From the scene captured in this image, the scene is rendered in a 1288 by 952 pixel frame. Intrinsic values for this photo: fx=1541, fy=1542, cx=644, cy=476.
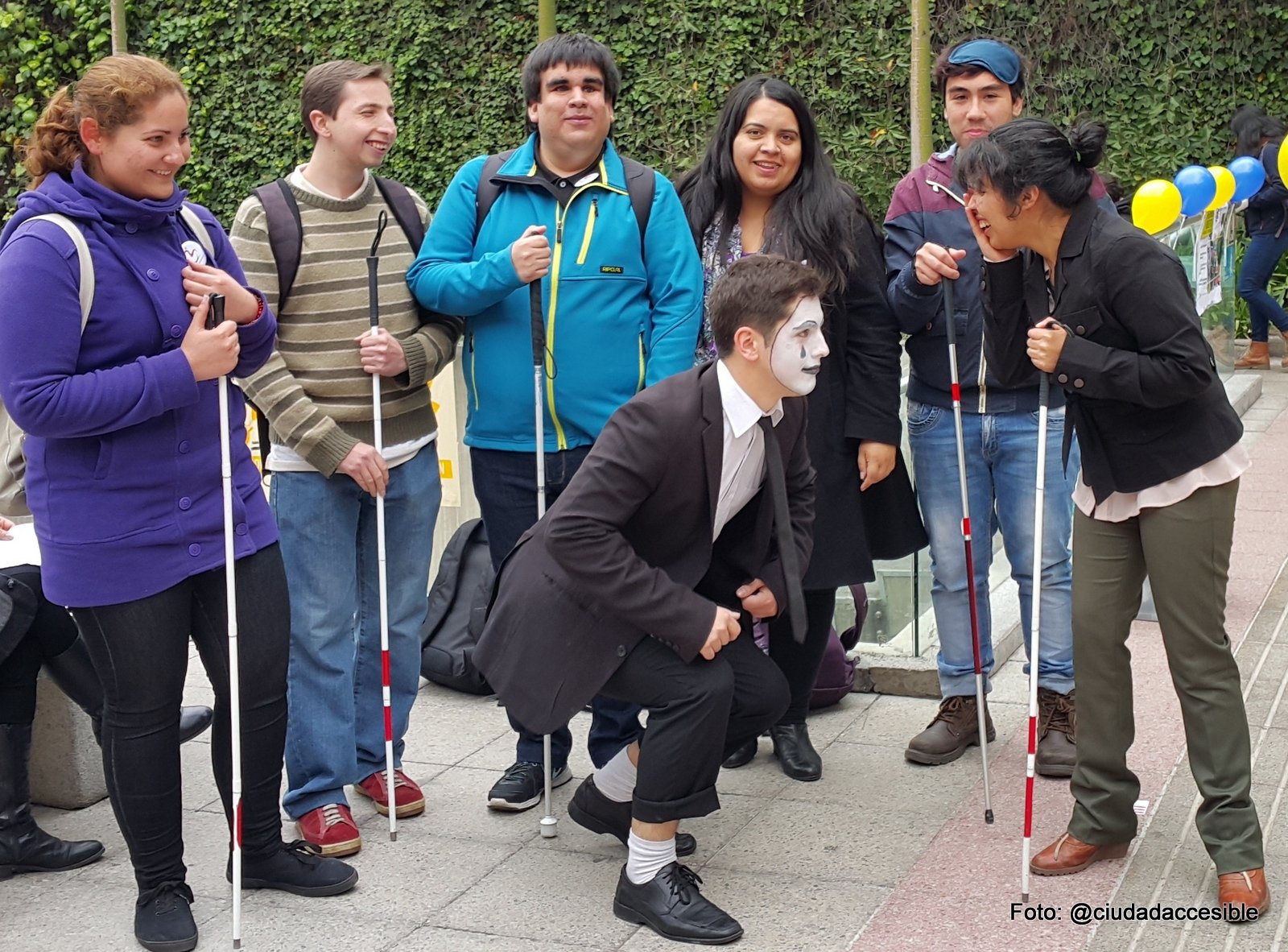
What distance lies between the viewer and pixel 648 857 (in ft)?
12.0

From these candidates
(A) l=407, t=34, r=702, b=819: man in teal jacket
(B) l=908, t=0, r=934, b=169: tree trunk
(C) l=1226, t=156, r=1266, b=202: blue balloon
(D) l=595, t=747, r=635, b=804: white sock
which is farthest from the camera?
(B) l=908, t=0, r=934, b=169: tree trunk

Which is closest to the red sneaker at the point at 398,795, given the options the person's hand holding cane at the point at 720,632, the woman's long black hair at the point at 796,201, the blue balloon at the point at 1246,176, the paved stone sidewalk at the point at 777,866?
the paved stone sidewalk at the point at 777,866

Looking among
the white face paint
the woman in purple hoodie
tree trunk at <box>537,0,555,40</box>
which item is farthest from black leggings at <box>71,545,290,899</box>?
tree trunk at <box>537,0,555,40</box>

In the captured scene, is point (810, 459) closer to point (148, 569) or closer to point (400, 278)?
point (400, 278)

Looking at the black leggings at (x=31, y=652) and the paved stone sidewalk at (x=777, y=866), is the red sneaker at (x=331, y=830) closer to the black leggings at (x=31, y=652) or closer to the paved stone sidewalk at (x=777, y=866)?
the paved stone sidewalk at (x=777, y=866)

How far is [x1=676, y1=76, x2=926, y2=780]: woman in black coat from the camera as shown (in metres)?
4.38

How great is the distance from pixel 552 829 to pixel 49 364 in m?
1.83

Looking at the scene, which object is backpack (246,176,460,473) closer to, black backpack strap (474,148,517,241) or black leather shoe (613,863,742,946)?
black backpack strap (474,148,517,241)

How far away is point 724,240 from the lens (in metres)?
4.54

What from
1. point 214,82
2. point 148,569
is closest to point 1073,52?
point 214,82

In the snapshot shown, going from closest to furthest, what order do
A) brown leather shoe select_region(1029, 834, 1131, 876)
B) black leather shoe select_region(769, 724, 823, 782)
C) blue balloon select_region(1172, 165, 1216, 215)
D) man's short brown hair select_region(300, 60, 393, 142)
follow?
brown leather shoe select_region(1029, 834, 1131, 876), man's short brown hair select_region(300, 60, 393, 142), black leather shoe select_region(769, 724, 823, 782), blue balloon select_region(1172, 165, 1216, 215)

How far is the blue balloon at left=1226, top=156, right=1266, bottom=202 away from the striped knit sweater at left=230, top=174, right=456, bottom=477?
7754 mm

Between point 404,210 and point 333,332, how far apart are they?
452 mm

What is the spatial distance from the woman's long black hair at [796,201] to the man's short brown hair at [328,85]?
3.26 ft
